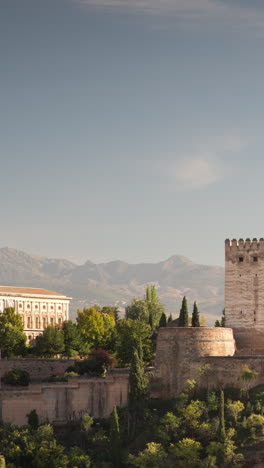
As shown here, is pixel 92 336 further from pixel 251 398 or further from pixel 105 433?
pixel 251 398

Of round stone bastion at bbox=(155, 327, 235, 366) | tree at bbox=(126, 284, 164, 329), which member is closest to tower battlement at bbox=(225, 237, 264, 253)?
round stone bastion at bbox=(155, 327, 235, 366)

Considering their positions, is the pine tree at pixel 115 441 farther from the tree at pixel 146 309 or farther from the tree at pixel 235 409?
the tree at pixel 146 309

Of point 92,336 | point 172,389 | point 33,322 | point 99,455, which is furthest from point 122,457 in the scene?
point 33,322

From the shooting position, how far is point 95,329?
306 ft

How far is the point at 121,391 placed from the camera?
71875 mm

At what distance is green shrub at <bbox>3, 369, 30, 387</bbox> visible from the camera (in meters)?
74.9

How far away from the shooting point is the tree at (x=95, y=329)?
90.8m

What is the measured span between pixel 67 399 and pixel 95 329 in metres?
21.5

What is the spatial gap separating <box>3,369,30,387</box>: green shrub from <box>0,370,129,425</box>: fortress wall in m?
3.89

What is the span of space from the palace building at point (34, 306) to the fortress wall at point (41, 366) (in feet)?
119

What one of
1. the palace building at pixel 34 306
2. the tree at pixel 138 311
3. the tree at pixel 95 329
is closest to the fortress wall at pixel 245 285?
the tree at pixel 95 329

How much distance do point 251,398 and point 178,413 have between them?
17.3 feet

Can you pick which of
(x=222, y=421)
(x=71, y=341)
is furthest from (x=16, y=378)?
(x=222, y=421)

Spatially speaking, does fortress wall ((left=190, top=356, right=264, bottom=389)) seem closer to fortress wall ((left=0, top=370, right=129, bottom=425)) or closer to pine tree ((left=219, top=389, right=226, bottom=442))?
pine tree ((left=219, top=389, right=226, bottom=442))
